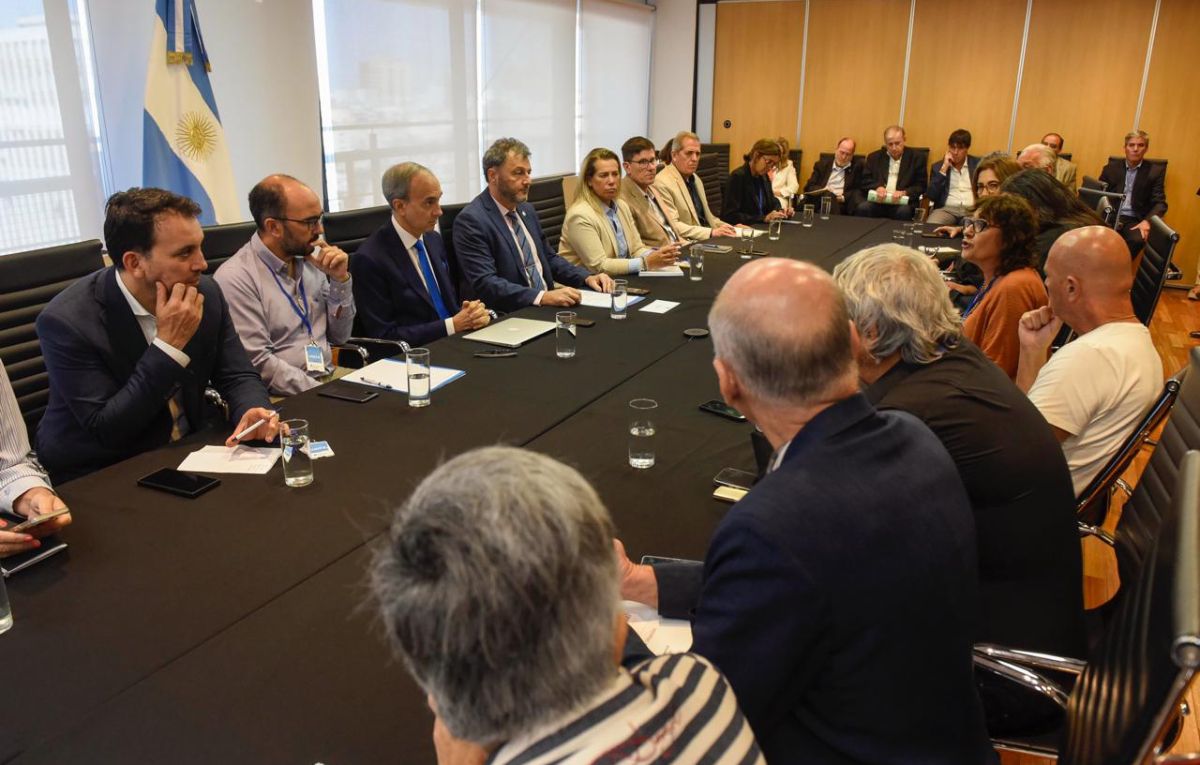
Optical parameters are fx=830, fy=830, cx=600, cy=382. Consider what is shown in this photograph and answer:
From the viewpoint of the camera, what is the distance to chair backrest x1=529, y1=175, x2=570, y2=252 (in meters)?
5.26

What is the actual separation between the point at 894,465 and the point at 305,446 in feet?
4.26

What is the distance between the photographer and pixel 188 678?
1.26m

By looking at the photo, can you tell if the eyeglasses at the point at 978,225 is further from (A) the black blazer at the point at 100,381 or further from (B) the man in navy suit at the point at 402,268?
(A) the black blazer at the point at 100,381

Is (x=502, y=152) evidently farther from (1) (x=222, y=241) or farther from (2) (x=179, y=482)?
(2) (x=179, y=482)

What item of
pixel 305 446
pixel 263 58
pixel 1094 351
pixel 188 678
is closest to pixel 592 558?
pixel 188 678

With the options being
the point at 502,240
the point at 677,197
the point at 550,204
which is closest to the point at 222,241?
the point at 502,240

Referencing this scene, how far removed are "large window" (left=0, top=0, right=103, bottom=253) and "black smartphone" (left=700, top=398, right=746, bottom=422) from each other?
3.53 metres

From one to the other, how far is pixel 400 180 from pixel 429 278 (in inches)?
18.0

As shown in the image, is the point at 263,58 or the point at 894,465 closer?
the point at 894,465

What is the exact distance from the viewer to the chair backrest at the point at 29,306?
101 inches

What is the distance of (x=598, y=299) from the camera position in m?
3.81

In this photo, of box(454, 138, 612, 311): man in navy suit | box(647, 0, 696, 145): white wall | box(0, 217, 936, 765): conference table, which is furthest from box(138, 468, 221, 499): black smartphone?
box(647, 0, 696, 145): white wall

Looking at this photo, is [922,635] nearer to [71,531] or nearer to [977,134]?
[71,531]

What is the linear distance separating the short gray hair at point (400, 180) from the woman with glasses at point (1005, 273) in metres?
2.25
